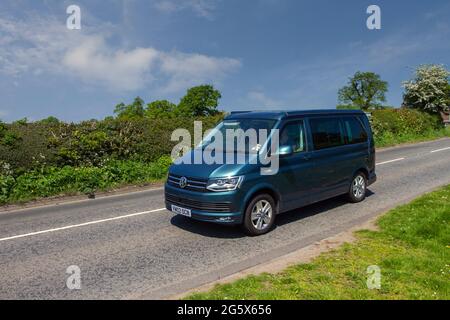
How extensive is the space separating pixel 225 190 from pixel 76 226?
357 centimetres

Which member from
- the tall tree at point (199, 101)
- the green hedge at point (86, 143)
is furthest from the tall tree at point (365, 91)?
the green hedge at point (86, 143)

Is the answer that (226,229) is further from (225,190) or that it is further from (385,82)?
(385,82)

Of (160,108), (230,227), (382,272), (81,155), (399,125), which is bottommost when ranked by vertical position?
(382,272)

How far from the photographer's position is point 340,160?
318 inches

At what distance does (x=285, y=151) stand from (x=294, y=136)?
1.64 feet

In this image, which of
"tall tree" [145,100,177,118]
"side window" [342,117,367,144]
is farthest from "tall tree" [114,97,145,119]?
"side window" [342,117,367,144]

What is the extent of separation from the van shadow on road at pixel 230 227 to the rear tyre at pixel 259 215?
11.7 inches

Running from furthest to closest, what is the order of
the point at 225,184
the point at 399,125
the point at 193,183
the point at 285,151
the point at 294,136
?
the point at 399,125, the point at 294,136, the point at 285,151, the point at 193,183, the point at 225,184

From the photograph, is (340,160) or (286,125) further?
(340,160)

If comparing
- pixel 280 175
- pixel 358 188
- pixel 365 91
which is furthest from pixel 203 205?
pixel 365 91

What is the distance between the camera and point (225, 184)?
6188 millimetres

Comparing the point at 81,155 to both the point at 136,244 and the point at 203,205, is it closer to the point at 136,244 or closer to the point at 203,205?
the point at 136,244
